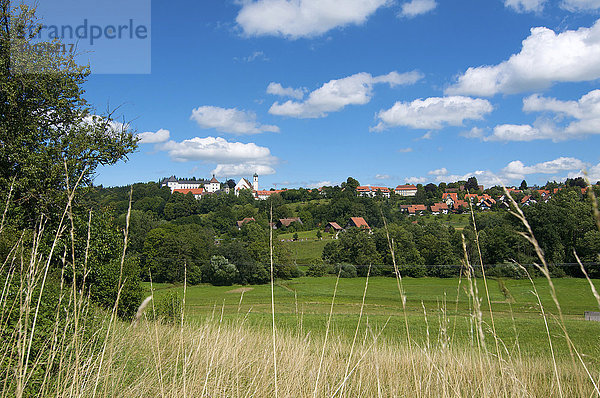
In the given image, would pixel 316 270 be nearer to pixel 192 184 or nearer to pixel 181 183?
pixel 181 183

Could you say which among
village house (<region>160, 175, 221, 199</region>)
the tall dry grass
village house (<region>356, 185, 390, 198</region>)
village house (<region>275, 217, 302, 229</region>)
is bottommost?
the tall dry grass

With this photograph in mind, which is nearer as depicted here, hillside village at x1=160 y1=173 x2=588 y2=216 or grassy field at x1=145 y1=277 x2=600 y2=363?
hillside village at x1=160 y1=173 x2=588 y2=216

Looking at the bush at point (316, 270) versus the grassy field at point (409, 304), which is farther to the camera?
the bush at point (316, 270)

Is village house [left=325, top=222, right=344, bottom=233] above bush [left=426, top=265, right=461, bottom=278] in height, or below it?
above

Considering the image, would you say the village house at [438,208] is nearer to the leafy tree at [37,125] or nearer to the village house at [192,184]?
the leafy tree at [37,125]

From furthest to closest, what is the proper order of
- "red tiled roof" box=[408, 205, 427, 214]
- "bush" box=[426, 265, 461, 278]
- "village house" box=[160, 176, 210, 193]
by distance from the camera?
"village house" box=[160, 176, 210, 193], "red tiled roof" box=[408, 205, 427, 214], "bush" box=[426, 265, 461, 278]

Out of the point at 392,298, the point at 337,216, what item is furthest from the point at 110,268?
the point at 337,216

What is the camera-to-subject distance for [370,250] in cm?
5756

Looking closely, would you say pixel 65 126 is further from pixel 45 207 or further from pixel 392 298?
pixel 392 298

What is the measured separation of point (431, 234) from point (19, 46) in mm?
51181

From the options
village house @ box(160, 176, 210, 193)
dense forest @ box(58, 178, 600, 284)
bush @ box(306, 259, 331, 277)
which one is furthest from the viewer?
village house @ box(160, 176, 210, 193)

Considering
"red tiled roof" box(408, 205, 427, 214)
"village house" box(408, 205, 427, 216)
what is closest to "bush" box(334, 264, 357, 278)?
"village house" box(408, 205, 427, 216)

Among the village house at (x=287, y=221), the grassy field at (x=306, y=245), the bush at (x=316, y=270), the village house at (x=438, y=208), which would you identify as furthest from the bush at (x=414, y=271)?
the village house at (x=287, y=221)

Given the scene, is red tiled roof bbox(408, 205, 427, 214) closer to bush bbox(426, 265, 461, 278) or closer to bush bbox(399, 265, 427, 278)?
bush bbox(426, 265, 461, 278)
